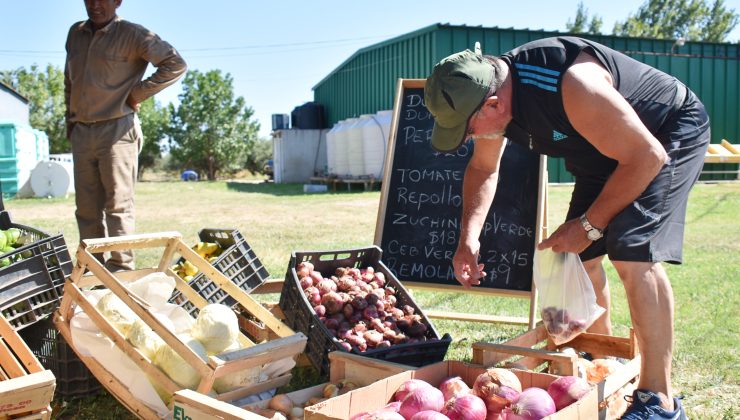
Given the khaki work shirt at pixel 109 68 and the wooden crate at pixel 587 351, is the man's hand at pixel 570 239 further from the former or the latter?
the khaki work shirt at pixel 109 68

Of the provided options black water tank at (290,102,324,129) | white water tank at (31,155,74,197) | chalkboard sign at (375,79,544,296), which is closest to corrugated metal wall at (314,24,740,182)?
black water tank at (290,102,324,129)

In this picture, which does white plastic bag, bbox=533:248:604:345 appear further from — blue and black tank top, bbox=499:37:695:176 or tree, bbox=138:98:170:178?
tree, bbox=138:98:170:178

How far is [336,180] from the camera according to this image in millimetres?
22250

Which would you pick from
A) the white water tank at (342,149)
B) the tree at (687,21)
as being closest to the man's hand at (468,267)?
the white water tank at (342,149)

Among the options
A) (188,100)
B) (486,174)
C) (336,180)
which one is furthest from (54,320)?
(188,100)

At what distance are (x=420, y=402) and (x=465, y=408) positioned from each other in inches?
6.0

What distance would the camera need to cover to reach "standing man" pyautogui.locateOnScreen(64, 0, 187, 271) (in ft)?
15.5

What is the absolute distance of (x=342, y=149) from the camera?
23.0m

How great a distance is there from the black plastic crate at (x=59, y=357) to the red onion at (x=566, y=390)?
2.18m

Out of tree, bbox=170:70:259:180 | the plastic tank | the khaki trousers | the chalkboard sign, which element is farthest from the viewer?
tree, bbox=170:70:259:180

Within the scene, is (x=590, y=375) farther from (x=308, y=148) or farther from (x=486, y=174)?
(x=308, y=148)

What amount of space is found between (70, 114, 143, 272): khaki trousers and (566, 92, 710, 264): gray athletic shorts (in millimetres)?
3485

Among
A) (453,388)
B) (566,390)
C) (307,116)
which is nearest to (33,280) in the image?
(453,388)

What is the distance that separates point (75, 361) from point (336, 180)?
19240mm
